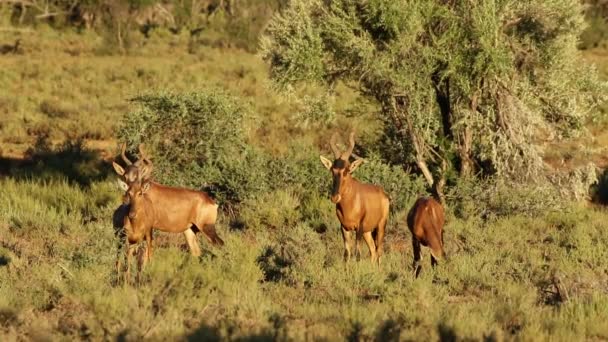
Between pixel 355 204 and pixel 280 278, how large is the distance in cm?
168

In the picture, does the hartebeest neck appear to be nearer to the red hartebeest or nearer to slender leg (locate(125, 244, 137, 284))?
the red hartebeest

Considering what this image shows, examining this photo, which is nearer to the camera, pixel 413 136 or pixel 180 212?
pixel 180 212

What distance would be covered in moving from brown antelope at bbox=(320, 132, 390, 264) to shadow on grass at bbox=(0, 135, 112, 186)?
728 centimetres

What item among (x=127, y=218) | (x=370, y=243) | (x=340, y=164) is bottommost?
(x=370, y=243)

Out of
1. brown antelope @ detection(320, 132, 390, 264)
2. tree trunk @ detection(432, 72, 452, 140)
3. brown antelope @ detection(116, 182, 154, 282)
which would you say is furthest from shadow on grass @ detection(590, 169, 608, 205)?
brown antelope @ detection(116, 182, 154, 282)

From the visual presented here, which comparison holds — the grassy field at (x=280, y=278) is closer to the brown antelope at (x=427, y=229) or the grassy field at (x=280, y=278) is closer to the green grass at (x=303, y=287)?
the green grass at (x=303, y=287)

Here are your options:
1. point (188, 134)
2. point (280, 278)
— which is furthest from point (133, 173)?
point (188, 134)

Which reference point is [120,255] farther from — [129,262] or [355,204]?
[355,204]

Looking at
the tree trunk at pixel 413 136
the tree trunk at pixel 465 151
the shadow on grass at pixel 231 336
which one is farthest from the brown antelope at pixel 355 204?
the tree trunk at pixel 465 151

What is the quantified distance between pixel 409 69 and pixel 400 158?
2646 millimetres

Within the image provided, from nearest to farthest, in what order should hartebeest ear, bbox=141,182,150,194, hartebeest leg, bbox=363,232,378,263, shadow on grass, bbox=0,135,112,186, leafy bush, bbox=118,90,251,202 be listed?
hartebeest ear, bbox=141,182,150,194 < hartebeest leg, bbox=363,232,378,263 < leafy bush, bbox=118,90,251,202 < shadow on grass, bbox=0,135,112,186

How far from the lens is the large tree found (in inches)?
544

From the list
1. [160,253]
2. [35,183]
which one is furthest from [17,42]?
[160,253]

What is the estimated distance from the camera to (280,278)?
9.66m
